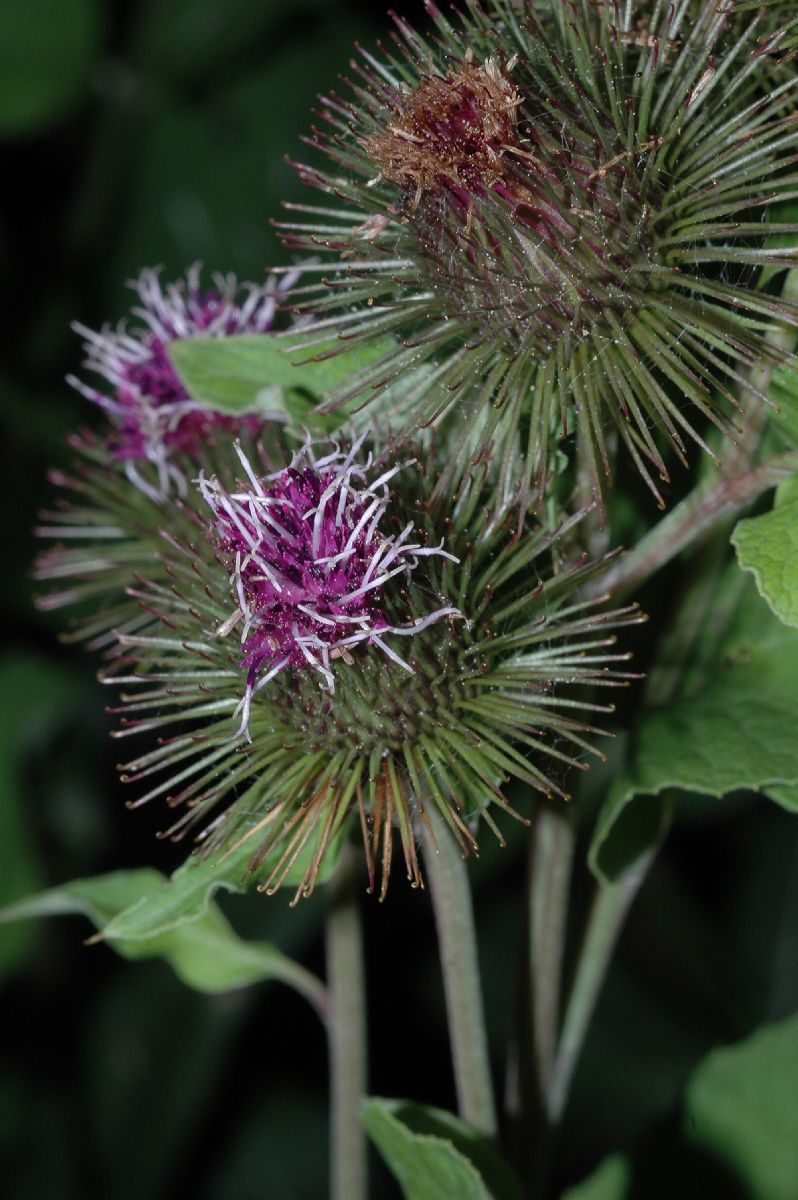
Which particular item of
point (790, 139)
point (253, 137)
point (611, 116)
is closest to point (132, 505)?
point (611, 116)

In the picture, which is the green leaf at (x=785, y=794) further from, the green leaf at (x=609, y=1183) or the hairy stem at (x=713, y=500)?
the green leaf at (x=609, y=1183)

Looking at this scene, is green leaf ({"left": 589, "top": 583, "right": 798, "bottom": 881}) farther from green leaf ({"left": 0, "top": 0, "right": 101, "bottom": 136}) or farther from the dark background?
green leaf ({"left": 0, "top": 0, "right": 101, "bottom": 136})

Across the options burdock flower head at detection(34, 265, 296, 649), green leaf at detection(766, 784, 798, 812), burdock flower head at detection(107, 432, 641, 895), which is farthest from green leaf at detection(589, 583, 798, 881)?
burdock flower head at detection(34, 265, 296, 649)

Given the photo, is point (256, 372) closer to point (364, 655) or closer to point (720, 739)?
point (364, 655)

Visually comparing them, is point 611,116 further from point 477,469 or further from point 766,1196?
point 766,1196

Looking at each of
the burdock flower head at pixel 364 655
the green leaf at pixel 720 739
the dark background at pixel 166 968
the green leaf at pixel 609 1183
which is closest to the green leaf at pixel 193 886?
the burdock flower head at pixel 364 655

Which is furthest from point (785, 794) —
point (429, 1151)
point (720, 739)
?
point (429, 1151)
